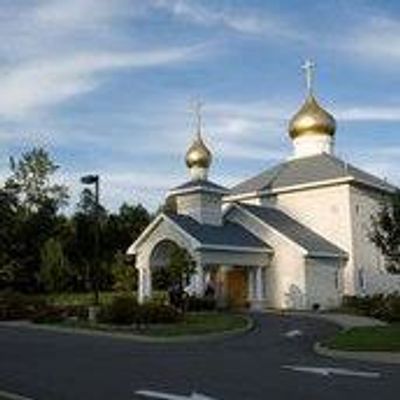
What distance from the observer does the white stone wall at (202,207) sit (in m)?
48.5

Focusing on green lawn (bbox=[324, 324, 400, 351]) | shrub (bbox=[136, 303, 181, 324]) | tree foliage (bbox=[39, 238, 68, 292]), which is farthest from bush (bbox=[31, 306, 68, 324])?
tree foliage (bbox=[39, 238, 68, 292])

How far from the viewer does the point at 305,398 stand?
50.8 feet

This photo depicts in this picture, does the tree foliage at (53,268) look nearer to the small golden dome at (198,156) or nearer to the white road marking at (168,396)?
the small golden dome at (198,156)

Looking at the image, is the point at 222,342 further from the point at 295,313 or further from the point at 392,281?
the point at 392,281

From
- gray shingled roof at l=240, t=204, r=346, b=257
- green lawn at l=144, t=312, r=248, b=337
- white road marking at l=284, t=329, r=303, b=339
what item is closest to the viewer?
green lawn at l=144, t=312, r=248, b=337

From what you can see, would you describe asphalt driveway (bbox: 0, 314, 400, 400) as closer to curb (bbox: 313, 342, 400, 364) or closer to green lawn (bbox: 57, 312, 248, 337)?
curb (bbox: 313, 342, 400, 364)

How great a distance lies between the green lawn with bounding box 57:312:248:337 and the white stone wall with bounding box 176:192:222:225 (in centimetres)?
1181

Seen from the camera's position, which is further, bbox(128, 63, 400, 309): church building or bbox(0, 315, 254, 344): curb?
bbox(128, 63, 400, 309): church building

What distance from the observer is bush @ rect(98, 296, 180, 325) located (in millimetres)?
33688

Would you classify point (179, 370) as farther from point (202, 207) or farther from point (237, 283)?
point (237, 283)

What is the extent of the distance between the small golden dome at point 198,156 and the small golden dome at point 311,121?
5.30 m

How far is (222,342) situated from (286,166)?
2987 cm

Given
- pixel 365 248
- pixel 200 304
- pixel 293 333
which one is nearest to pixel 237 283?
pixel 365 248

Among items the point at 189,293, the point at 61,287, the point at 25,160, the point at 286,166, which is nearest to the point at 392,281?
the point at 286,166
